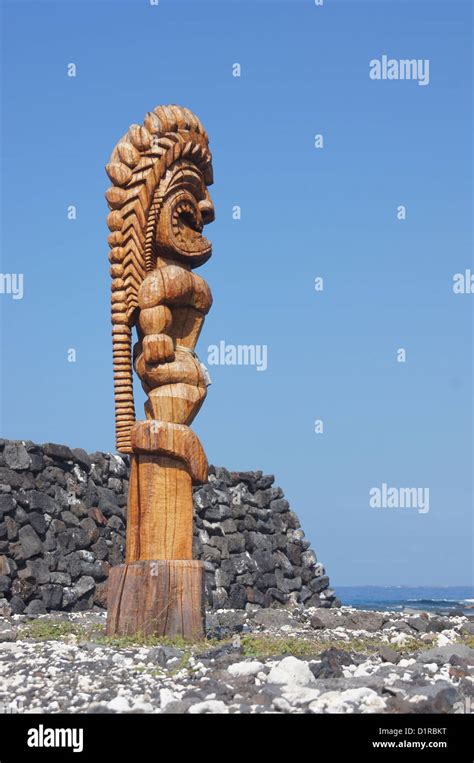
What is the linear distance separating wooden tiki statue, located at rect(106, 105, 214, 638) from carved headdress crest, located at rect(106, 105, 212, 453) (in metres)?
0.01

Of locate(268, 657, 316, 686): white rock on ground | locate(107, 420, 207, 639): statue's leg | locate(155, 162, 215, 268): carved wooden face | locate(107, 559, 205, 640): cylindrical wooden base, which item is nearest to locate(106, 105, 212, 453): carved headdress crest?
locate(155, 162, 215, 268): carved wooden face

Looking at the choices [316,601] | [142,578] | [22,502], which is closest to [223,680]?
[142,578]

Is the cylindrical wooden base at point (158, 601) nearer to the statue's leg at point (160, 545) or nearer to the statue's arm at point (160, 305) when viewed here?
the statue's leg at point (160, 545)

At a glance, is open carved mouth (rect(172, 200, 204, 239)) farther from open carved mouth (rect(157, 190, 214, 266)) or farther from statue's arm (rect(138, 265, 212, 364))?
statue's arm (rect(138, 265, 212, 364))

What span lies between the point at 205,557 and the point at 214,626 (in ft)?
17.5

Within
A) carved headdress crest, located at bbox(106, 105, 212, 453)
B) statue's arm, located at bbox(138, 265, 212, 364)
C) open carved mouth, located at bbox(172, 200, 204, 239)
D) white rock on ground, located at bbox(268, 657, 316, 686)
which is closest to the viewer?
white rock on ground, located at bbox(268, 657, 316, 686)

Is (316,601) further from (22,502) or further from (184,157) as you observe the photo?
(184,157)

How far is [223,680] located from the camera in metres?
6.40

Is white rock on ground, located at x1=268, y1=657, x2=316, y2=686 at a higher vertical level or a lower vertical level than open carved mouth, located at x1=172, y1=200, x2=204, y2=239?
lower

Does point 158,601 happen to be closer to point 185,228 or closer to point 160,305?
point 160,305

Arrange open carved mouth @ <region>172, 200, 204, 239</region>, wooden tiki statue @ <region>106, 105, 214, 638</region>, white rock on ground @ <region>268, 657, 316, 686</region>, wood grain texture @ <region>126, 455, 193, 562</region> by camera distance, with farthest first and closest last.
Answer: open carved mouth @ <region>172, 200, 204, 239</region>, wood grain texture @ <region>126, 455, 193, 562</region>, wooden tiki statue @ <region>106, 105, 214, 638</region>, white rock on ground @ <region>268, 657, 316, 686</region>

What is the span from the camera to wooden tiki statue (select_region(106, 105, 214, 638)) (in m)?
9.03

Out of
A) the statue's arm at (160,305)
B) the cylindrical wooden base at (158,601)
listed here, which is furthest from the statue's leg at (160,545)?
the statue's arm at (160,305)

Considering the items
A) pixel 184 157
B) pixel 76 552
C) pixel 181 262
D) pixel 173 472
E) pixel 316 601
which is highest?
pixel 184 157
